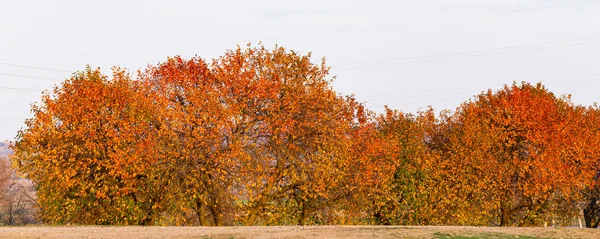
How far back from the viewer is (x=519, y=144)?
64.2m

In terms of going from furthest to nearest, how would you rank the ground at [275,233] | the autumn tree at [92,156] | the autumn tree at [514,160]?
the autumn tree at [514,160], the autumn tree at [92,156], the ground at [275,233]

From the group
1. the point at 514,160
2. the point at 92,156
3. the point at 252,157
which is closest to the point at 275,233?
the point at 252,157

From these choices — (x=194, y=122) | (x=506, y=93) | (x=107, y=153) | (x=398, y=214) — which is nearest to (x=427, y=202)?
(x=398, y=214)

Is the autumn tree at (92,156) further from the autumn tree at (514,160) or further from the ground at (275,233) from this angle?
the autumn tree at (514,160)

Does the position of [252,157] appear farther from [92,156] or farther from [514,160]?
[514,160]

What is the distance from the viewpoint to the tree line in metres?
46.2

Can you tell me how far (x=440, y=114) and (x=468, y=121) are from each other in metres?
4.55

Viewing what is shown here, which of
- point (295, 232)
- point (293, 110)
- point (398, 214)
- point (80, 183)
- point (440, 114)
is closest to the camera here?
point (295, 232)

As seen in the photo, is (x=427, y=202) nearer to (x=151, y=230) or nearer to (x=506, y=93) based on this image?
(x=506, y=93)

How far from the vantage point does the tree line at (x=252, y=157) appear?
46.2m


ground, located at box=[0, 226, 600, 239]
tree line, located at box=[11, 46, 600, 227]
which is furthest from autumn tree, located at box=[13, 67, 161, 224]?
ground, located at box=[0, 226, 600, 239]

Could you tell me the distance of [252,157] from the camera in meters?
47.9

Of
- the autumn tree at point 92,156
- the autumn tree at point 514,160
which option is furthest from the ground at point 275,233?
the autumn tree at point 514,160

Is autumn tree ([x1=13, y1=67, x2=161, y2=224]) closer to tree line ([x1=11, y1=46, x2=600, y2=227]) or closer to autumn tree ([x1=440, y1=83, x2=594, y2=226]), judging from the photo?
tree line ([x1=11, y1=46, x2=600, y2=227])
